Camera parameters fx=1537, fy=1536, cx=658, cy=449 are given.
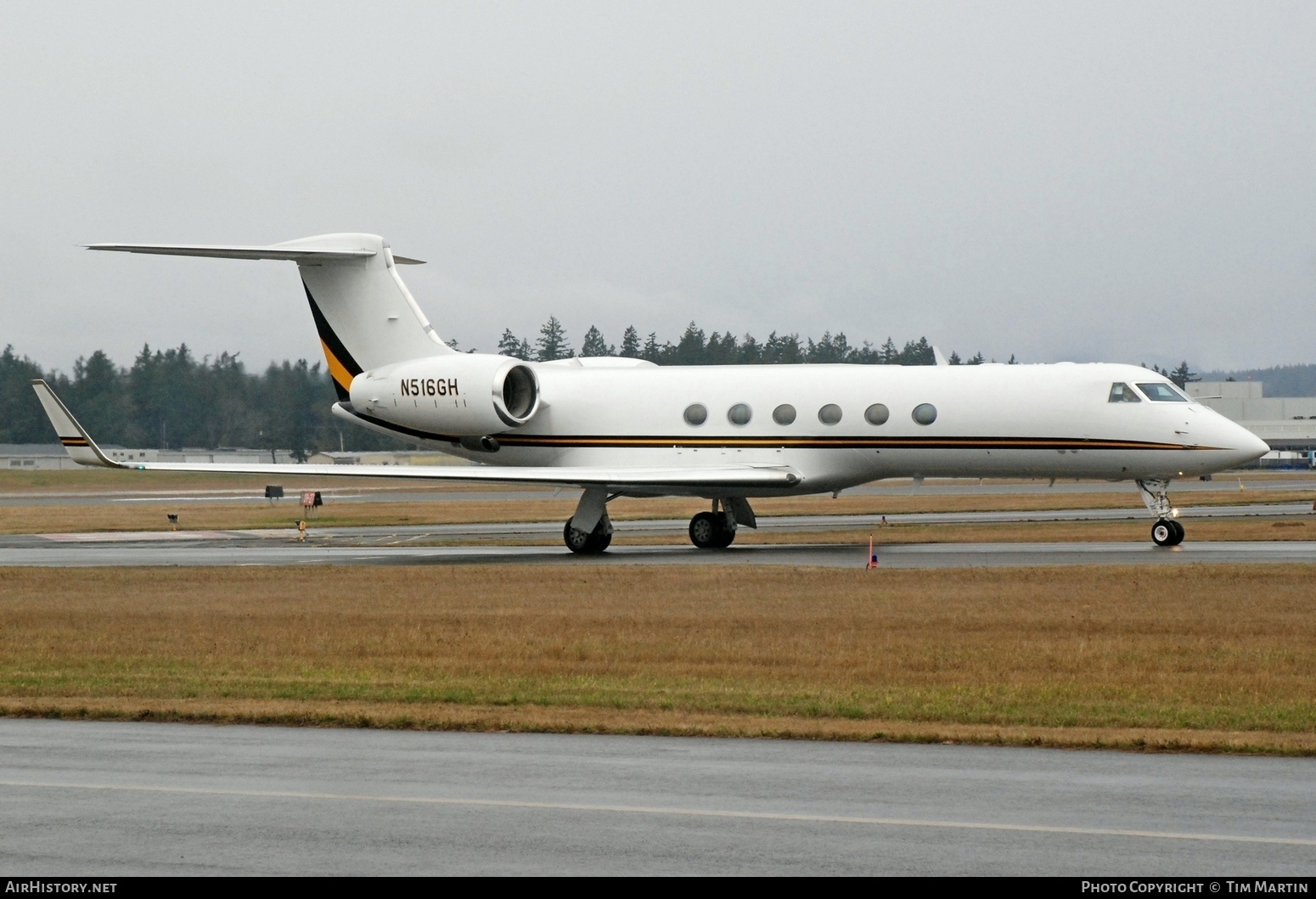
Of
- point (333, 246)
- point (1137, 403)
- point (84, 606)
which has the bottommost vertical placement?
point (84, 606)

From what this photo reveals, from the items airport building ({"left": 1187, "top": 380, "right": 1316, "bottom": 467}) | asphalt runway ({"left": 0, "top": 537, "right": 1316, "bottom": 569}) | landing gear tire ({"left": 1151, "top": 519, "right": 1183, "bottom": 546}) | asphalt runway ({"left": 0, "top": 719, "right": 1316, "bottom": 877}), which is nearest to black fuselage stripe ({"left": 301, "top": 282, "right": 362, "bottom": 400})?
asphalt runway ({"left": 0, "top": 537, "right": 1316, "bottom": 569})

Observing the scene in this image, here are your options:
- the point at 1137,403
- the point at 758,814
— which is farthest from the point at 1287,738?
the point at 1137,403

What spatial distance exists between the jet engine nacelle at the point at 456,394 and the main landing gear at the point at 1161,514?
1158 centimetres

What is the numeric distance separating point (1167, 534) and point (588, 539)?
1034 cm

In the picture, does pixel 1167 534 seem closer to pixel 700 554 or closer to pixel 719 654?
pixel 700 554

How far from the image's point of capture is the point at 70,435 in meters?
27.6

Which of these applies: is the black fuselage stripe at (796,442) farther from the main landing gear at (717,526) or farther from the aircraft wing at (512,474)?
the main landing gear at (717,526)

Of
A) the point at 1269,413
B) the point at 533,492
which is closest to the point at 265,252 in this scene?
the point at 533,492

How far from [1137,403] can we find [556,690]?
16.8m

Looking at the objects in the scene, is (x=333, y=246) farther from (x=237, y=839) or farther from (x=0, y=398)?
(x=0, y=398)

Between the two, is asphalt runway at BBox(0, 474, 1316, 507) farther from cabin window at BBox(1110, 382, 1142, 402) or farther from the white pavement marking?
the white pavement marking

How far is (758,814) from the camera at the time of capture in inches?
310

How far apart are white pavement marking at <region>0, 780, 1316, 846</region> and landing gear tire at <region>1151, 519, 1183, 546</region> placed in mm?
19929
